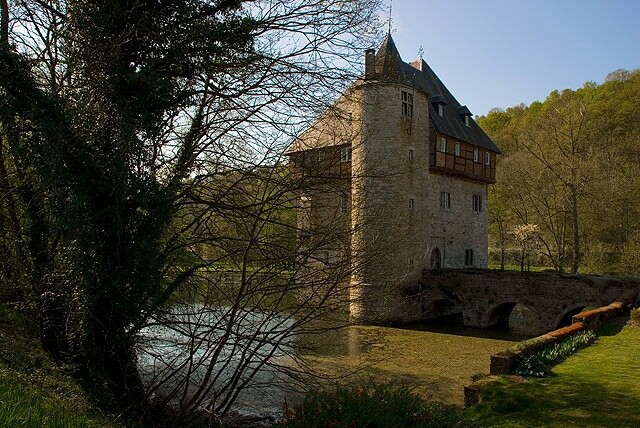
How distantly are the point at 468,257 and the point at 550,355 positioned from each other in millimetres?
16467

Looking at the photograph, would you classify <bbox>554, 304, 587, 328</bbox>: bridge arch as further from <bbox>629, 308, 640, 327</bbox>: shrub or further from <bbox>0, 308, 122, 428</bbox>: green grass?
<bbox>0, 308, 122, 428</bbox>: green grass

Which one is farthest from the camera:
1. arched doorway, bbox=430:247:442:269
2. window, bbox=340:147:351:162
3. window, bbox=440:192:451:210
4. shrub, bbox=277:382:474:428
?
window, bbox=440:192:451:210

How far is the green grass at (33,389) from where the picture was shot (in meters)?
3.26

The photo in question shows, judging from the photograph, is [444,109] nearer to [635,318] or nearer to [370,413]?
[635,318]

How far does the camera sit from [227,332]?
18.8 ft

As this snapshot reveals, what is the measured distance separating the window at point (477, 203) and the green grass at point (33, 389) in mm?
21445

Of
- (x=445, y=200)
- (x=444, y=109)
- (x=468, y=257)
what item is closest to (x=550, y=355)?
(x=445, y=200)

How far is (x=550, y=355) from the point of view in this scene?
830cm

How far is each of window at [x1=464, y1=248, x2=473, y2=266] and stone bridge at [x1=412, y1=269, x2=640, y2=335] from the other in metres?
3.17

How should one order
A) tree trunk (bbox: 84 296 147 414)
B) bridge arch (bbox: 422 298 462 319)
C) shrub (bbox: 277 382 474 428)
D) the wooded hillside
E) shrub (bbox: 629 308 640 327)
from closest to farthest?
shrub (bbox: 277 382 474 428), tree trunk (bbox: 84 296 147 414), shrub (bbox: 629 308 640 327), bridge arch (bbox: 422 298 462 319), the wooded hillside

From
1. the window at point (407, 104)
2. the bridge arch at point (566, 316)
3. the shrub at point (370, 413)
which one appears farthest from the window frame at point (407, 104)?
the shrub at point (370, 413)

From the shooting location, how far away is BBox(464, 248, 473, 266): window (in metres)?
24.2

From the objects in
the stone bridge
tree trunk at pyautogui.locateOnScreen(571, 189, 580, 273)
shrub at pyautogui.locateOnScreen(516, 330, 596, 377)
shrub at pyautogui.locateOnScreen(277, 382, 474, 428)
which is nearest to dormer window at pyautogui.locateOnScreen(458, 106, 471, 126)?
tree trunk at pyautogui.locateOnScreen(571, 189, 580, 273)

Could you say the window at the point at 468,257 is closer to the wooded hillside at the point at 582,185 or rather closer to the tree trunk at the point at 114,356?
the wooded hillside at the point at 582,185
